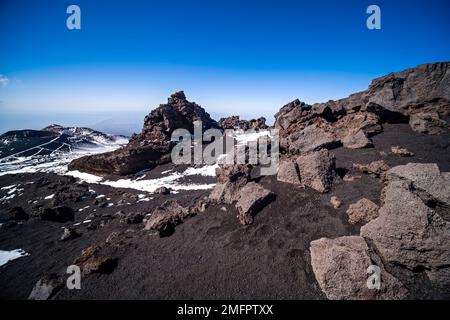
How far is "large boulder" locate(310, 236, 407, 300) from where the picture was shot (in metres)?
5.10

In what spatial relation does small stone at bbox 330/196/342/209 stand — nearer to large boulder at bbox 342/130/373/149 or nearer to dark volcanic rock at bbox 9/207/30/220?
large boulder at bbox 342/130/373/149

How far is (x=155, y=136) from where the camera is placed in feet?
93.7

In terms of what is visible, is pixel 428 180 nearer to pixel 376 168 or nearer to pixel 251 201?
pixel 376 168

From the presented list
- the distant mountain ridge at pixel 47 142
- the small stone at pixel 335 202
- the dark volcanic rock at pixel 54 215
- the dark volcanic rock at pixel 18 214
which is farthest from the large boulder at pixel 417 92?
the distant mountain ridge at pixel 47 142

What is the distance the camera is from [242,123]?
33.5 m

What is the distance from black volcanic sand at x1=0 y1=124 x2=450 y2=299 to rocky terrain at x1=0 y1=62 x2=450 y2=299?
0.04 meters

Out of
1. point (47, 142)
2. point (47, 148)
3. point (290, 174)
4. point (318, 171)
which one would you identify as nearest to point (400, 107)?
point (318, 171)

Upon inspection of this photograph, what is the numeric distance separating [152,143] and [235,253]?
22421 mm

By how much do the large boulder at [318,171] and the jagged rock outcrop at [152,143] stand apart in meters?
18.6

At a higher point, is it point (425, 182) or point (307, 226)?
point (425, 182)

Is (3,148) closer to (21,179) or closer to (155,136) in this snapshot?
(21,179)

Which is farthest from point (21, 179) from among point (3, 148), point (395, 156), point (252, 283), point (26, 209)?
point (395, 156)

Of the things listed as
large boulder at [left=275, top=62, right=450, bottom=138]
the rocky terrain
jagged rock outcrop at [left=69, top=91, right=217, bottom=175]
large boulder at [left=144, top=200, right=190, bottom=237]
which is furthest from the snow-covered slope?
large boulder at [left=275, top=62, right=450, bottom=138]

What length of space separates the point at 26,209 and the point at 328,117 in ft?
91.0
